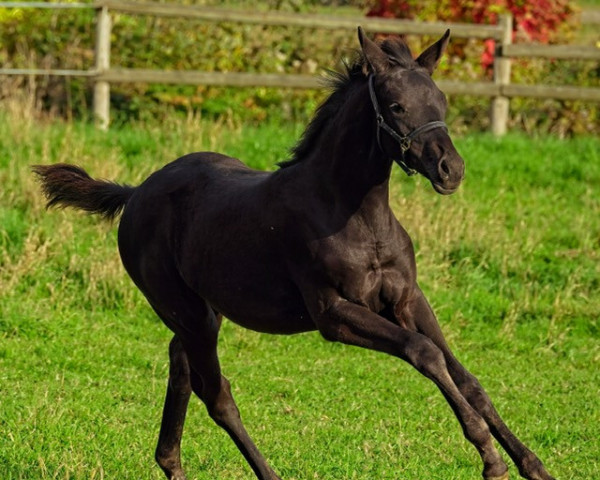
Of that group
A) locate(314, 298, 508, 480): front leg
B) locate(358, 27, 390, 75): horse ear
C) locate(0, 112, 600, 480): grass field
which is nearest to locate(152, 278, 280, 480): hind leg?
locate(0, 112, 600, 480): grass field

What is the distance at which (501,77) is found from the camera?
1510 cm

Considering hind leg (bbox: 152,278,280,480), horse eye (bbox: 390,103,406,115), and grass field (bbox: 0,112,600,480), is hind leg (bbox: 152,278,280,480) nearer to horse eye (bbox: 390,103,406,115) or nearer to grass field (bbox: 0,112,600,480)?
grass field (bbox: 0,112,600,480)

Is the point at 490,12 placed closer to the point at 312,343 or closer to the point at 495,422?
the point at 312,343

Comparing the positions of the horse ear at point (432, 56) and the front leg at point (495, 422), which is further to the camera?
the horse ear at point (432, 56)

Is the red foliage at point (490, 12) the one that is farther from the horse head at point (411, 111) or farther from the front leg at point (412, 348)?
the front leg at point (412, 348)

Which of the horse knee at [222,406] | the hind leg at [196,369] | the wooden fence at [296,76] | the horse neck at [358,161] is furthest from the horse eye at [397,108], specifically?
the wooden fence at [296,76]

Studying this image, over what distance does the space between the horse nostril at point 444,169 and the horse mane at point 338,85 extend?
629 mm

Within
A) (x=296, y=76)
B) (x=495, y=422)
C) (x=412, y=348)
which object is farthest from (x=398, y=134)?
(x=296, y=76)

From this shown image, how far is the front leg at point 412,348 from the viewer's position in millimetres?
5281

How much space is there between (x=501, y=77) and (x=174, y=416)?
30.3ft

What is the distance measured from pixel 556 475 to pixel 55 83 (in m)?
10.2

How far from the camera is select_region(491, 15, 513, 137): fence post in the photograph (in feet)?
49.3

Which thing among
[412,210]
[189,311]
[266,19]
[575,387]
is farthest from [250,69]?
[189,311]

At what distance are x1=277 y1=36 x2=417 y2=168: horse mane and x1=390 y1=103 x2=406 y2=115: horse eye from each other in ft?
0.82
